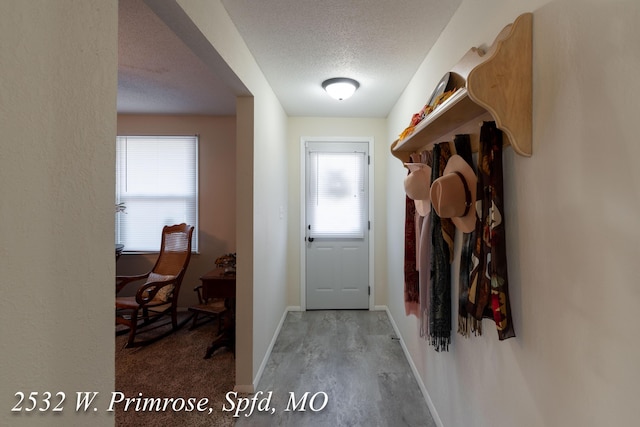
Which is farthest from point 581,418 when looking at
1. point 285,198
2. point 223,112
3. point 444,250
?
point 223,112

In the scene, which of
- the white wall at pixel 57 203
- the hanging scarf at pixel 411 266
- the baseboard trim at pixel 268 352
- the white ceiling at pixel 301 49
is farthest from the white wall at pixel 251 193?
the hanging scarf at pixel 411 266

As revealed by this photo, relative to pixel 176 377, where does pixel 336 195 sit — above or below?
above

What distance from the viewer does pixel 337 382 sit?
2.20 meters

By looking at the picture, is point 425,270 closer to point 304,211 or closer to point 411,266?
point 411,266

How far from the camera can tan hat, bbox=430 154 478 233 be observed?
1.26 m

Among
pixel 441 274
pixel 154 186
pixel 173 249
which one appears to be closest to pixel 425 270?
pixel 441 274

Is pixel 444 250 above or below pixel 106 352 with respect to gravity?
above

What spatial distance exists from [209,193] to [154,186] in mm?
684

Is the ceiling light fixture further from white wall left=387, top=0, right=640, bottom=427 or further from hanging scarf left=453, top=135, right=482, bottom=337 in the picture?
hanging scarf left=453, top=135, right=482, bottom=337

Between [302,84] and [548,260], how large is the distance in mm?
2290

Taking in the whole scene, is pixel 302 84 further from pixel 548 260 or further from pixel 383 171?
pixel 548 260

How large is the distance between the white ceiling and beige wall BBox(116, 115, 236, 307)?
1.67 ft

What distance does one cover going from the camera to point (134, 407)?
1986 mm

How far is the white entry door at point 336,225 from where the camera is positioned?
363cm
